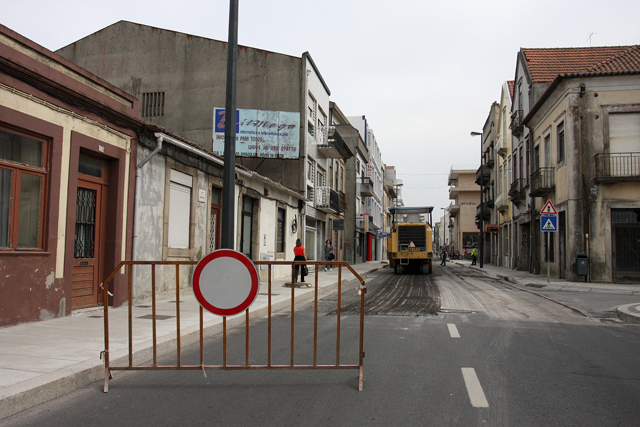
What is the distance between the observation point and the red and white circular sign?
5035mm

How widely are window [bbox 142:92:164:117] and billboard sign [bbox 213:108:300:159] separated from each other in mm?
4120

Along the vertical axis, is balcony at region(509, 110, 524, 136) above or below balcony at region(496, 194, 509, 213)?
above

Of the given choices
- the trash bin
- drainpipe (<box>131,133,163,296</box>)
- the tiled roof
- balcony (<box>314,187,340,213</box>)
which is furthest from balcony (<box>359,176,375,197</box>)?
drainpipe (<box>131,133,163,296</box>)

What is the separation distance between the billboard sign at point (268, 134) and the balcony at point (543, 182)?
1129cm

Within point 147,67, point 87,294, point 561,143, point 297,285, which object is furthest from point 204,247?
point 561,143

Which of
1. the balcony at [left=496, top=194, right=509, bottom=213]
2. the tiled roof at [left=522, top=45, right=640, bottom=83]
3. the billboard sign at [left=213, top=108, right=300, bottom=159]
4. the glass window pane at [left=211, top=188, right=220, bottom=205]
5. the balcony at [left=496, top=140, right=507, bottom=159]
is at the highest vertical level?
the tiled roof at [left=522, top=45, right=640, bottom=83]

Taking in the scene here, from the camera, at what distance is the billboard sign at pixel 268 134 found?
1972 cm

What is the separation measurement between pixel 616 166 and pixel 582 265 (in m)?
3.99

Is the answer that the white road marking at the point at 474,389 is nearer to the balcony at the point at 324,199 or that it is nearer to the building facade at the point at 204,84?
the building facade at the point at 204,84

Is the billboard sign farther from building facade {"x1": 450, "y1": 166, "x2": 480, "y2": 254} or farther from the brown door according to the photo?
building facade {"x1": 450, "y1": 166, "x2": 480, "y2": 254}

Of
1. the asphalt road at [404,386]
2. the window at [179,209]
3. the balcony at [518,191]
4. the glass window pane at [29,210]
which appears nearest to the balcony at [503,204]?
the balcony at [518,191]

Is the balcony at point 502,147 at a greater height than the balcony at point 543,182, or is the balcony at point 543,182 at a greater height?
the balcony at point 502,147

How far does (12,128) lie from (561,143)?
2060 centimetres

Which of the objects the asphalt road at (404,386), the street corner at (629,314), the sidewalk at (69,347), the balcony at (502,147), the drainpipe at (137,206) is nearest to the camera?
the asphalt road at (404,386)
